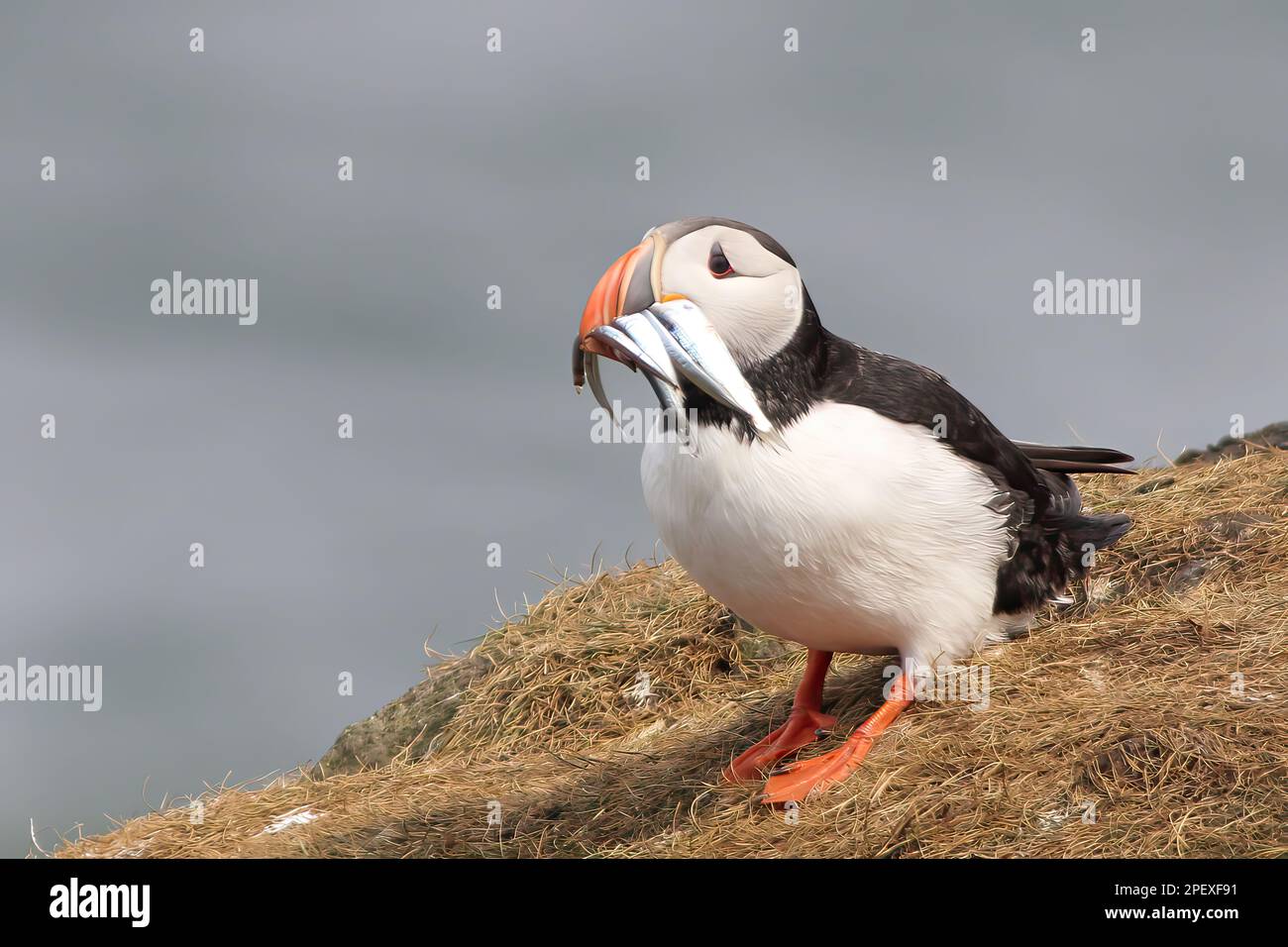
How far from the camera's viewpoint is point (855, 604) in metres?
4.99

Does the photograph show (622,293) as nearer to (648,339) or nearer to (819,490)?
(648,339)

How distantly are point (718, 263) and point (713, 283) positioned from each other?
0.10m

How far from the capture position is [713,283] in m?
4.71

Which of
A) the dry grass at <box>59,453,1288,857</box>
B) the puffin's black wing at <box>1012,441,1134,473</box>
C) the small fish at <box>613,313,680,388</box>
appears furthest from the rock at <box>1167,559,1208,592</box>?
the small fish at <box>613,313,680,388</box>

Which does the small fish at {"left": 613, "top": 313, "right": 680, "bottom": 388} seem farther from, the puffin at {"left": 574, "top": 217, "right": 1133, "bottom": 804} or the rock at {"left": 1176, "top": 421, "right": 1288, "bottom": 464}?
the rock at {"left": 1176, "top": 421, "right": 1288, "bottom": 464}

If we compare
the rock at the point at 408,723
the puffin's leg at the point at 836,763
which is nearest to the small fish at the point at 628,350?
the puffin's leg at the point at 836,763

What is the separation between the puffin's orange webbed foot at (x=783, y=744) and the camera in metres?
5.46

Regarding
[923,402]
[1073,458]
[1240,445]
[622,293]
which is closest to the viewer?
[622,293]

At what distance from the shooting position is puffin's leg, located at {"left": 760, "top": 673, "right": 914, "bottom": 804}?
5.02m

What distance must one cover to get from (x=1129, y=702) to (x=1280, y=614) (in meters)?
1.17

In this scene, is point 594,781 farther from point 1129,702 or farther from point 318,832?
point 1129,702

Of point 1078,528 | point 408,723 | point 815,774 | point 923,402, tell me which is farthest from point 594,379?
point 408,723

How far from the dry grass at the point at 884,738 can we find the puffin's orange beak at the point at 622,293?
6.26 feet
